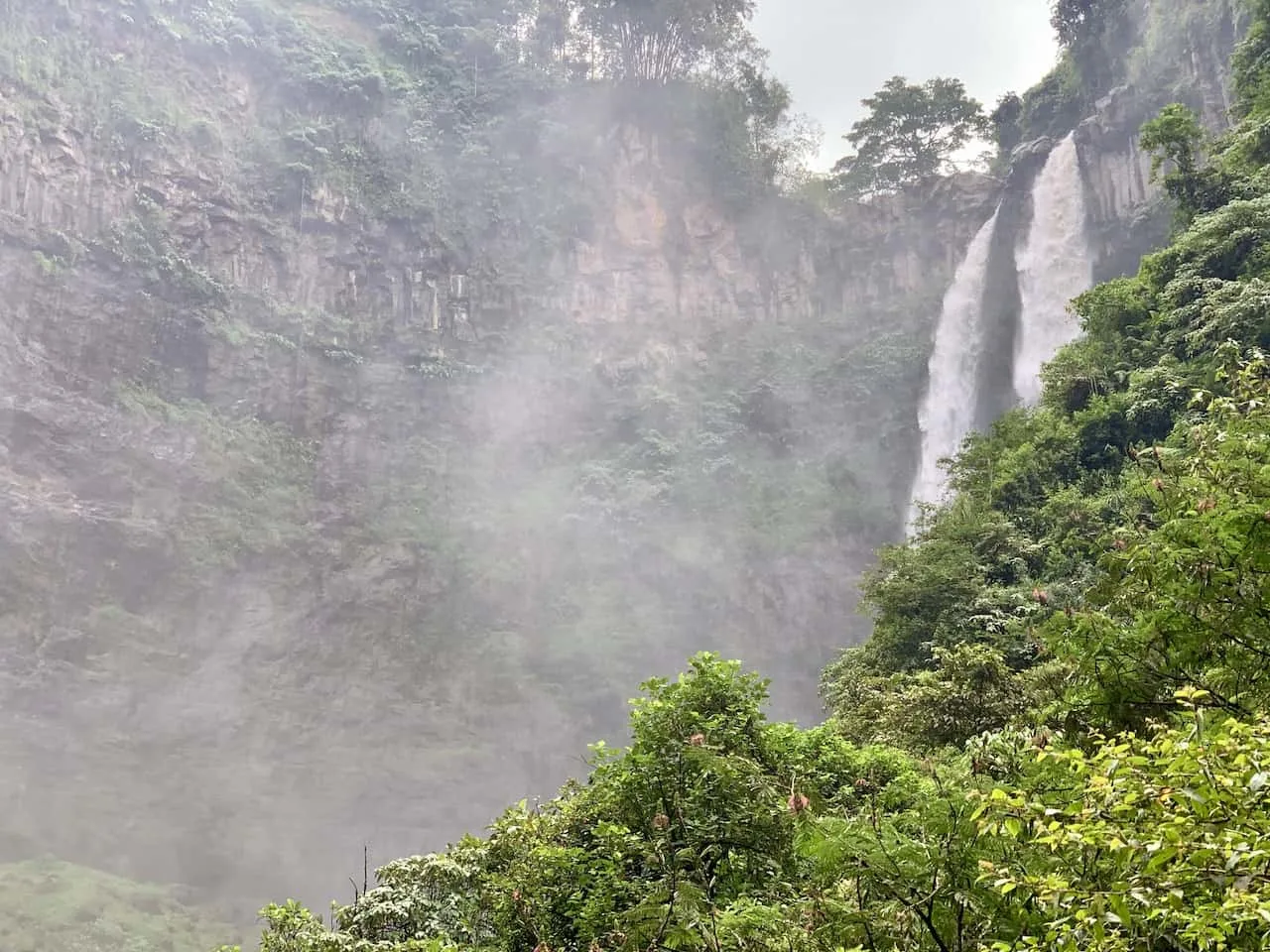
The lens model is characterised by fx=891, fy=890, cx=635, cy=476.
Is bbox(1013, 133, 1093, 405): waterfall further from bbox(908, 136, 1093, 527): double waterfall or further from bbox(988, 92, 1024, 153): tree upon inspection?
bbox(988, 92, 1024, 153): tree

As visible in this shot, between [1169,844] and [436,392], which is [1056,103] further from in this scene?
[1169,844]

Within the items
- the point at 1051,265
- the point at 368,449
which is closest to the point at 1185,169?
the point at 1051,265

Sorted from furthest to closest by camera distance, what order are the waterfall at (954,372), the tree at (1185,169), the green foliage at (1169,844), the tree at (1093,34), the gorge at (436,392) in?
the tree at (1093,34) < the waterfall at (954,372) < the gorge at (436,392) < the tree at (1185,169) < the green foliage at (1169,844)

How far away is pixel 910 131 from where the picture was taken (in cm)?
3888

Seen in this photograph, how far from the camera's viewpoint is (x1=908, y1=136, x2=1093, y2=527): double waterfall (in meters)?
27.6

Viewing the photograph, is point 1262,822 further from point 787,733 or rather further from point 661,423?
point 661,423

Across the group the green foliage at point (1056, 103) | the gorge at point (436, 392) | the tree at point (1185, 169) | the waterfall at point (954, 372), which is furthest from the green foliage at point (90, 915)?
the green foliage at point (1056, 103)

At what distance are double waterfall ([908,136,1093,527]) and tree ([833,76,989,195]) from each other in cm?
855

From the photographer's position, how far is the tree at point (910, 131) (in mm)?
38406

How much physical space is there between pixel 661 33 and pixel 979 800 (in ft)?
135

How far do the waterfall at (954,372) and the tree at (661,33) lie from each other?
1553cm

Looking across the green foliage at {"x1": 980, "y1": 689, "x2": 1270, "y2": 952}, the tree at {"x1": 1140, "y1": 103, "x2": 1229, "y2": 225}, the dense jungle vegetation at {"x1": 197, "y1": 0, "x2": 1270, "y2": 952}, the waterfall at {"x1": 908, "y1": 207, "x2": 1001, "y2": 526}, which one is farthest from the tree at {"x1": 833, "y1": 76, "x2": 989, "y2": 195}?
the green foliage at {"x1": 980, "y1": 689, "x2": 1270, "y2": 952}

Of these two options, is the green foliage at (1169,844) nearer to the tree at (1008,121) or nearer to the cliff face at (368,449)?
the cliff face at (368,449)

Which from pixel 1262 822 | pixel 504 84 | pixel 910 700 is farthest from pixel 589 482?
pixel 1262 822
